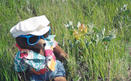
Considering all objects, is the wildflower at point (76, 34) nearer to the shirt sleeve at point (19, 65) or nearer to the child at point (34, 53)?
the child at point (34, 53)

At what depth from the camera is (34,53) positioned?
60.0 inches

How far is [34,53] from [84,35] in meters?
0.51

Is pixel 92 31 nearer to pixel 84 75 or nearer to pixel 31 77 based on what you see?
pixel 84 75

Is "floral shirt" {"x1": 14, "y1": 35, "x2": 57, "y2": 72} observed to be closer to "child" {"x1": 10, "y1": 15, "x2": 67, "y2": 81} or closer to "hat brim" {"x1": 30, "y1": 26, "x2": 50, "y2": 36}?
"child" {"x1": 10, "y1": 15, "x2": 67, "y2": 81}

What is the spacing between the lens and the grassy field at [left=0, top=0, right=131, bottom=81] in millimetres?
1626

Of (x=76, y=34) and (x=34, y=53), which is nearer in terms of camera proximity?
(x=34, y=53)

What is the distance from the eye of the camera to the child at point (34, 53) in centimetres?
A: 145

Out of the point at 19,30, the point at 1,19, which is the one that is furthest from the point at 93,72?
the point at 1,19

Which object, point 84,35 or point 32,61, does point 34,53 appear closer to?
point 32,61

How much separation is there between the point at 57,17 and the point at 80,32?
1.89 feet

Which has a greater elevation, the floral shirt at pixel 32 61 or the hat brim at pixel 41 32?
the hat brim at pixel 41 32

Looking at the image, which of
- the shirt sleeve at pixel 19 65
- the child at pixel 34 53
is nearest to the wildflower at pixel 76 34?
the child at pixel 34 53

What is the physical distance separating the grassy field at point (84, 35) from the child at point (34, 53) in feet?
0.34

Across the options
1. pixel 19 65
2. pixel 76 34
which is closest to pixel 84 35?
pixel 76 34
